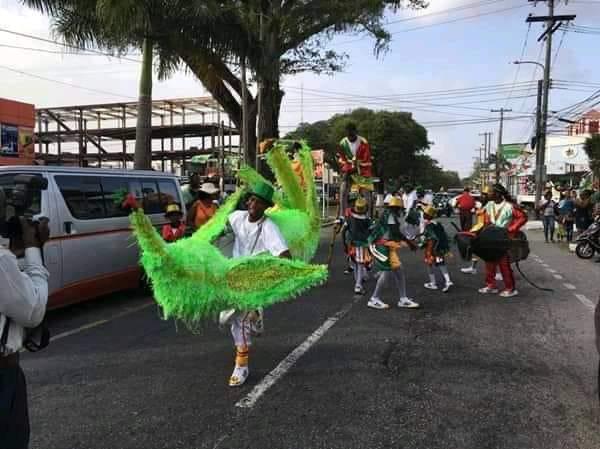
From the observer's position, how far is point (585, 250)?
13.2 m

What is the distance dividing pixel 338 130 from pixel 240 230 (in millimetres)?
48008

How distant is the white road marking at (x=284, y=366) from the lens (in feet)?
13.6

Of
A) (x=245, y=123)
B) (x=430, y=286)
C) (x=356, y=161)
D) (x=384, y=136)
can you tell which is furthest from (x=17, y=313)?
(x=384, y=136)

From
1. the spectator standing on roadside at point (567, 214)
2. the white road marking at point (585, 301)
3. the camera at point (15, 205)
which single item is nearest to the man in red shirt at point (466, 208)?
the spectator standing on roadside at point (567, 214)

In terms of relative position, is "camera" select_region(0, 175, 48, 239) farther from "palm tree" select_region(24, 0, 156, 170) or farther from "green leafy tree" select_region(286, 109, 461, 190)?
"green leafy tree" select_region(286, 109, 461, 190)

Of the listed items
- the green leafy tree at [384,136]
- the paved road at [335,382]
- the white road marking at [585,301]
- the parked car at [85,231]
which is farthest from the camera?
the green leafy tree at [384,136]

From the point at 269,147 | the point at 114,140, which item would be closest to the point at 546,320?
the point at 269,147

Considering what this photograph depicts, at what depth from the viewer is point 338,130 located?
5156 cm

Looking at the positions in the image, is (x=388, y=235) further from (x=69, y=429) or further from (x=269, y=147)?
(x=69, y=429)

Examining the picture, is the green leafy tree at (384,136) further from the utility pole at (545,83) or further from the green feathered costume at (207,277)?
the green feathered costume at (207,277)

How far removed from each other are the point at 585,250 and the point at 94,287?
454 inches

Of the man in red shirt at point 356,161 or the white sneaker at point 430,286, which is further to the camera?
the white sneaker at point 430,286

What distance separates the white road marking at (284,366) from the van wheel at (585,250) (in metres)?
9.04

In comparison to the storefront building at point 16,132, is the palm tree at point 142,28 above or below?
above
